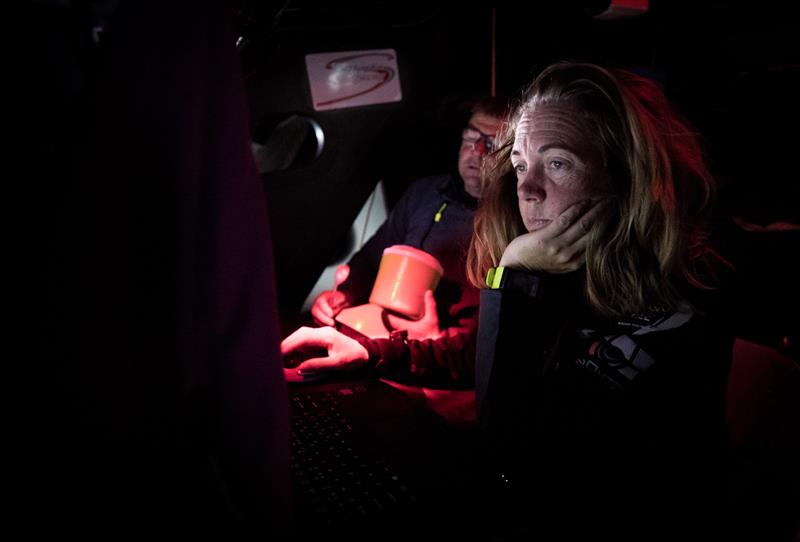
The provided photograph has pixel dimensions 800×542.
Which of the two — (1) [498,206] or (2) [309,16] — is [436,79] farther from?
(1) [498,206]

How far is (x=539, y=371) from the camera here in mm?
1319

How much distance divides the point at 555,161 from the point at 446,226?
54.3 inches

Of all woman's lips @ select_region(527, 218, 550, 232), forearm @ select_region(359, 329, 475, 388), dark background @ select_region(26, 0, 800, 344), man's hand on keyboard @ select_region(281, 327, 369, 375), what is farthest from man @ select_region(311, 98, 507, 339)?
woman's lips @ select_region(527, 218, 550, 232)

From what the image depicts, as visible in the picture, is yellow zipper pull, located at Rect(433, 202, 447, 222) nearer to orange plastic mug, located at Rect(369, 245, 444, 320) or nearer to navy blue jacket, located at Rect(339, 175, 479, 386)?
navy blue jacket, located at Rect(339, 175, 479, 386)

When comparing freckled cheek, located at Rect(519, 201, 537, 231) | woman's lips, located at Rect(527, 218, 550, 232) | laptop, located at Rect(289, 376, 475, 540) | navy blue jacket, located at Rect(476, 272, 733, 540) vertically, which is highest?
freckled cheek, located at Rect(519, 201, 537, 231)

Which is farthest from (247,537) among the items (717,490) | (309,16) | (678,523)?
(309,16)

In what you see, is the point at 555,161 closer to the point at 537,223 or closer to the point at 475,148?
the point at 537,223

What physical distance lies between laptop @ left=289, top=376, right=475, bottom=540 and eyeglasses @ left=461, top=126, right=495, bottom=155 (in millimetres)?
1533

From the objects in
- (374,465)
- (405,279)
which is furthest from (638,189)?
(374,465)

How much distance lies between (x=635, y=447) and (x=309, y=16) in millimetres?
1525

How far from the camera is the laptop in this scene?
0.84m

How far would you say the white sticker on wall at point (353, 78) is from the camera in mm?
1931

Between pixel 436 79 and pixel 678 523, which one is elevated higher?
pixel 436 79

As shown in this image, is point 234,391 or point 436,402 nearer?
point 234,391
